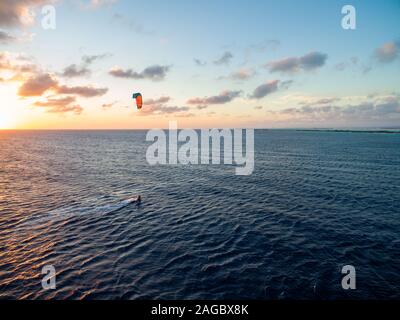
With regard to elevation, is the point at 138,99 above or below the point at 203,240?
above

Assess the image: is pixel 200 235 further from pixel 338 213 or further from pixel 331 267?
pixel 338 213

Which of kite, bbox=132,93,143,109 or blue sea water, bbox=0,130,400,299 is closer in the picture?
blue sea water, bbox=0,130,400,299

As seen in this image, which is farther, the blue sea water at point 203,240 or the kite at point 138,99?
the kite at point 138,99

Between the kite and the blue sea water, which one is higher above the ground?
the kite

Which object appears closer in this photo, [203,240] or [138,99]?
[203,240]

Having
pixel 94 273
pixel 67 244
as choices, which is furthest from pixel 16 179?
pixel 94 273

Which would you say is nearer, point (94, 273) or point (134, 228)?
point (94, 273)

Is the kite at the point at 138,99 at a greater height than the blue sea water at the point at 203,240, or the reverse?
the kite at the point at 138,99
